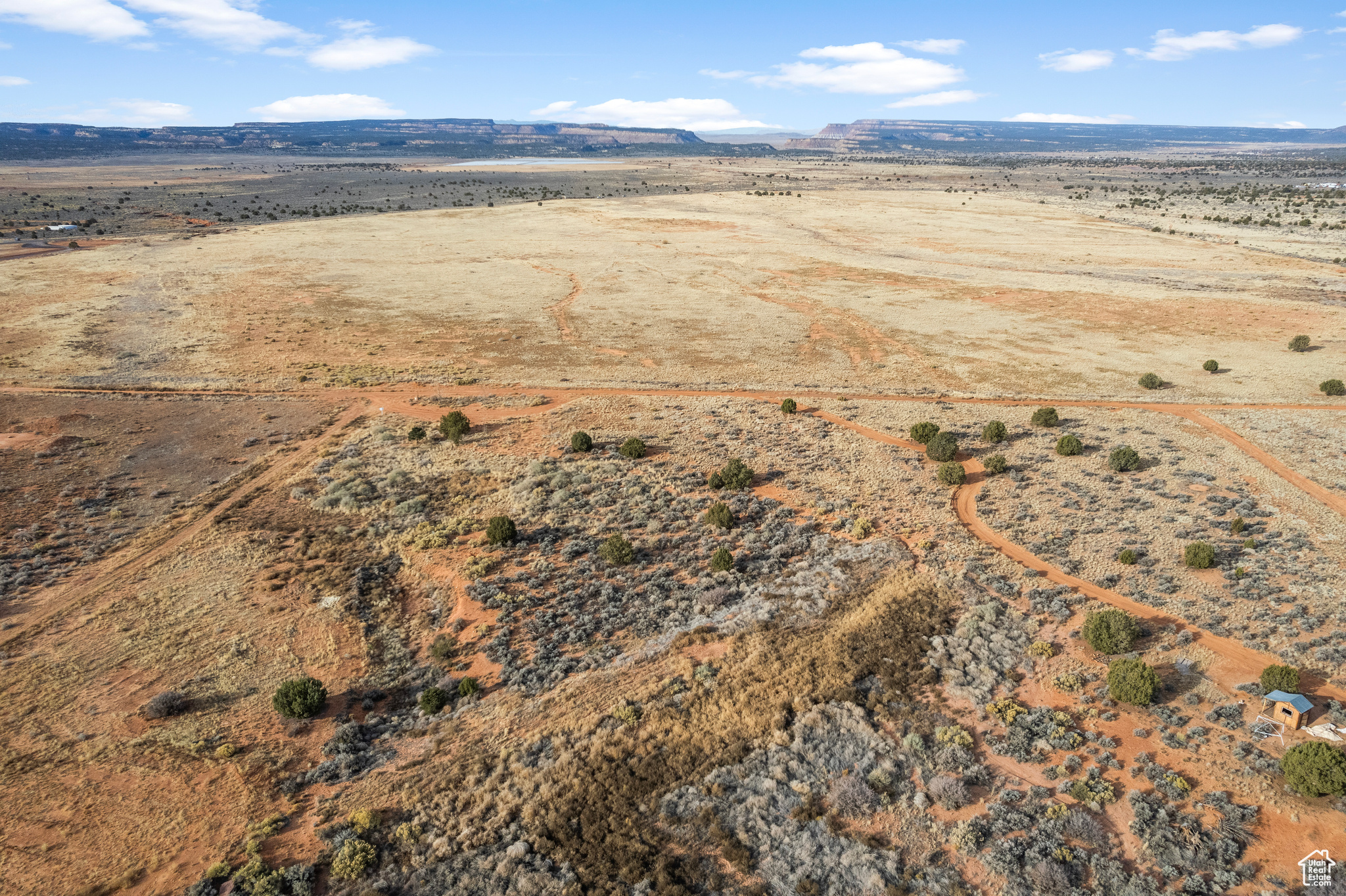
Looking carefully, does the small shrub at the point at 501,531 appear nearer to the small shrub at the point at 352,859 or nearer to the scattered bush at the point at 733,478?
the scattered bush at the point at 733,478

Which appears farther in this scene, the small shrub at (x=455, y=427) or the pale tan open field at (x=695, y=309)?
the pale tan open field at (x=695, y=309)

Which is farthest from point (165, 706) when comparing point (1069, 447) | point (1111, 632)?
point (1069, 447)

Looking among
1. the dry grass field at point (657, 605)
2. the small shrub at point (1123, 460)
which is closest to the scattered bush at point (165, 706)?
the dry grass field at point (657, 605)

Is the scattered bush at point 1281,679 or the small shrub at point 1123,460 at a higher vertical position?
the small shrub at point 1123,460

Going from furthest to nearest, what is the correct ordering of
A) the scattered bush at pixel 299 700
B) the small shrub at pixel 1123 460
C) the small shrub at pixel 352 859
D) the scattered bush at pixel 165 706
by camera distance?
the small shrub at pixel 1123 460 → the scattered bush at pixel 299 700 → the scattered bush at pixel 165 706 → the small shrub at pixel 352 859

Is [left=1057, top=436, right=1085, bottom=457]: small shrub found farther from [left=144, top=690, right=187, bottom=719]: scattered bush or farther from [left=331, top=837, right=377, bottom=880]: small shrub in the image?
[left=144, top=690, right=187, bottom=719]: scattered bush

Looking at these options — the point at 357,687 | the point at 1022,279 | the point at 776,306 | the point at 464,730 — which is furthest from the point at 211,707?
the point at 1022,279

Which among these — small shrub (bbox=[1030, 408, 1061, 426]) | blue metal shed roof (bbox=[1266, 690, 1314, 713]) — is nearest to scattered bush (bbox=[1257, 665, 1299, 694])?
blue metal shed roof (bbox=[1266, 690, 1314, 713])
